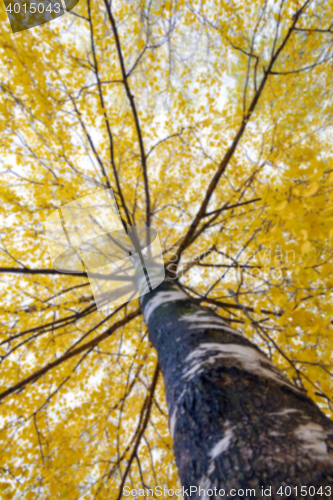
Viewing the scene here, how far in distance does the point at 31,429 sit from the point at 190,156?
448 centimetres

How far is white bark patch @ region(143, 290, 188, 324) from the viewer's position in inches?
58.6

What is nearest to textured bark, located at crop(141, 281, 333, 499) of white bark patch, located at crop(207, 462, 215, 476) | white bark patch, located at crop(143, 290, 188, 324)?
white bark patch, located at crop(207, 462, 215, 476)

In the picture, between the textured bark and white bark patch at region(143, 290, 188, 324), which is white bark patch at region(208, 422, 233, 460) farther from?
white bark patch at region(143, 290, 188, 324)

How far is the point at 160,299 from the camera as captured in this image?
5.09ft

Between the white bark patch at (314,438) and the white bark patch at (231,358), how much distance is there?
183 millimetres

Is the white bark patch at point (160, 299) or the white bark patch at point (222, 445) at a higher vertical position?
the white bark patch at point (160, 299)

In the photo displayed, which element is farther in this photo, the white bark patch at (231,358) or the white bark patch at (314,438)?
the white bark patch at (231,358)

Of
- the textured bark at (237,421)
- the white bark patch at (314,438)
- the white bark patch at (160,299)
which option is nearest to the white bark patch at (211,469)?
the textured bark at (237,421)

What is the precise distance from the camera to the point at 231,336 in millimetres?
986

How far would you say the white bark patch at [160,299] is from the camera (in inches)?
58.6

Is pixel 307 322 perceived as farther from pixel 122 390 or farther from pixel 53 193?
pixel 53 193

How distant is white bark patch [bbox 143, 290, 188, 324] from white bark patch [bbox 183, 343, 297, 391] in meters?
0.60

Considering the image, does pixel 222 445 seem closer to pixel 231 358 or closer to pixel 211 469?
pixel 211 469

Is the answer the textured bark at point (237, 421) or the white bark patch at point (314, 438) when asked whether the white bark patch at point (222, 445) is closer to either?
the textured bark at point (237, 421)
